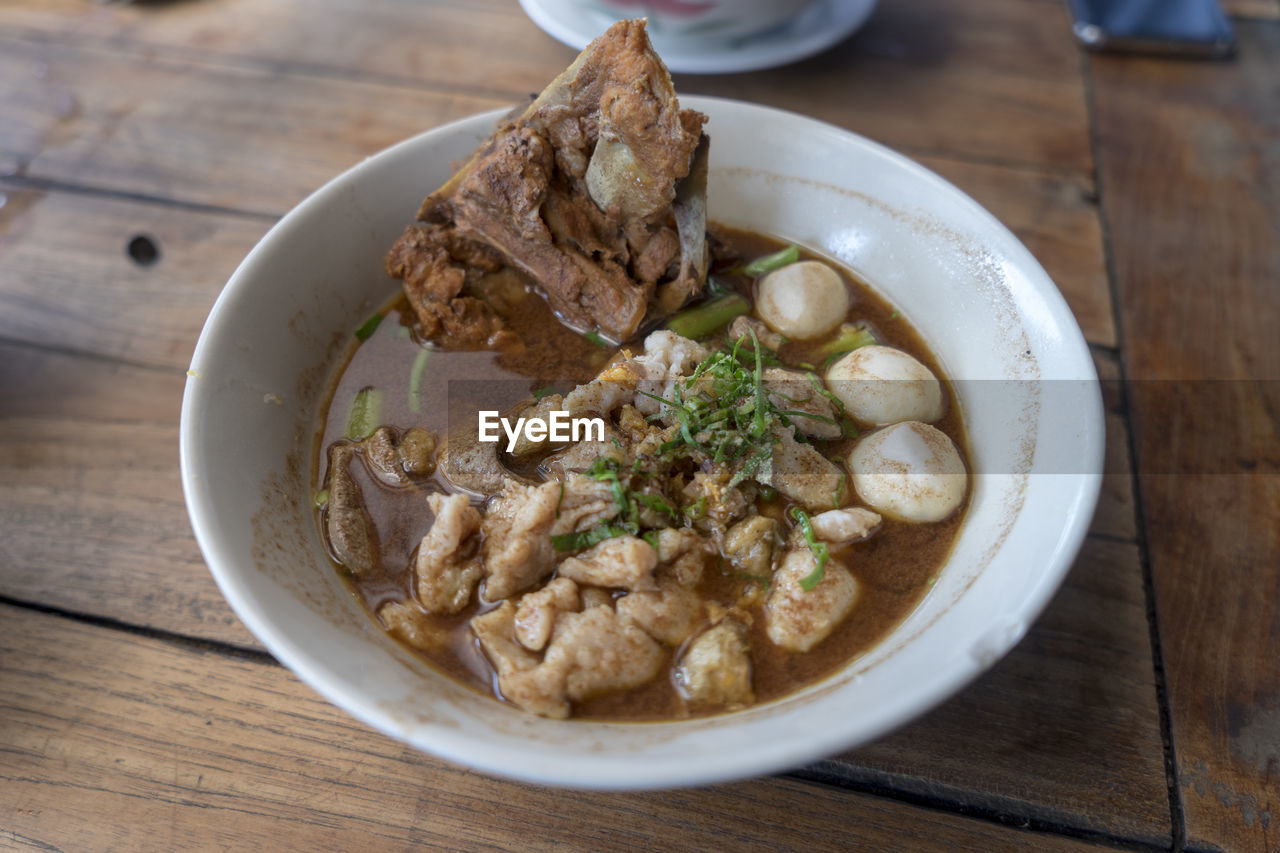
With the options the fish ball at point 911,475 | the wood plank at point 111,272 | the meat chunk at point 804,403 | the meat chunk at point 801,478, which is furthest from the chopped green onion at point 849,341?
the wood plank at point 111,272

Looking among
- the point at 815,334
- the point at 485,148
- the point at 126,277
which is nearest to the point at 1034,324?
the point at 815,334

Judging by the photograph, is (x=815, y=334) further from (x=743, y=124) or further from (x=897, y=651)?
(x=897, y=651)

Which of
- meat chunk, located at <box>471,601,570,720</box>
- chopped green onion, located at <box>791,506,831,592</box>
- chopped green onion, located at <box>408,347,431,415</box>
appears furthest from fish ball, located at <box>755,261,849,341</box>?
meat chunk, located at <box>471,601,570,720</box>

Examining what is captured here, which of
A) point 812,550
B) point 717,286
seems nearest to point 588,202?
point 717,286

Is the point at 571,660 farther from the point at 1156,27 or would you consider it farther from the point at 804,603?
the point at 1156,27

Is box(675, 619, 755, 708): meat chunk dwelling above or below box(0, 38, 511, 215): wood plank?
below

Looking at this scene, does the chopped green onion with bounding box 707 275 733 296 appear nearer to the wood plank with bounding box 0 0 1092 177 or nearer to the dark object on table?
the wood plank with bounding box 0 0 1092 177
